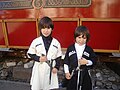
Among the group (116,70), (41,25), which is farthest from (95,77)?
(41,25)

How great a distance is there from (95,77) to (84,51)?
1.48m

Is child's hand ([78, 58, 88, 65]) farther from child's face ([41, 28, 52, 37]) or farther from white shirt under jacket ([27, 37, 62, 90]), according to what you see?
child's face ([41, 28, 52, 37])

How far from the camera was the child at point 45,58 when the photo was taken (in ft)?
7.03

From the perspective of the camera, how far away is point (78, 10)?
117 inches

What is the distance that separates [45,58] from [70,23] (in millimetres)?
1097

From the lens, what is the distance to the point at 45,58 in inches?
83.4

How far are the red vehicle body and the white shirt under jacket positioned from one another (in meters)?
0.91

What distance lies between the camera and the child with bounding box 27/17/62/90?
214cm

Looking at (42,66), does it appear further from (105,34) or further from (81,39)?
(105,34)

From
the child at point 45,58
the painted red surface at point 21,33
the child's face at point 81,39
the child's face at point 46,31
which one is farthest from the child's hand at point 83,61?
the painted red surface at point 21,33

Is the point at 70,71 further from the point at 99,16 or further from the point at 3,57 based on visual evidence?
the point at 3,57

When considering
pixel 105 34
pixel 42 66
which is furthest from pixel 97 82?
pixel 42 66

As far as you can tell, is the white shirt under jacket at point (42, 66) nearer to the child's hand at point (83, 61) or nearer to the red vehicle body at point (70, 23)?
the child's hand at point (83, 61)

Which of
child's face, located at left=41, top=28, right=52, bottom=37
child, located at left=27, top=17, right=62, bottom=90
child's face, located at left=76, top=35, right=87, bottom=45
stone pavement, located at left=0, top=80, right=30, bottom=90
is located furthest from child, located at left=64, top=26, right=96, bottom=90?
stone pavement, located at left=0, top=80, right=30, bottom=90
